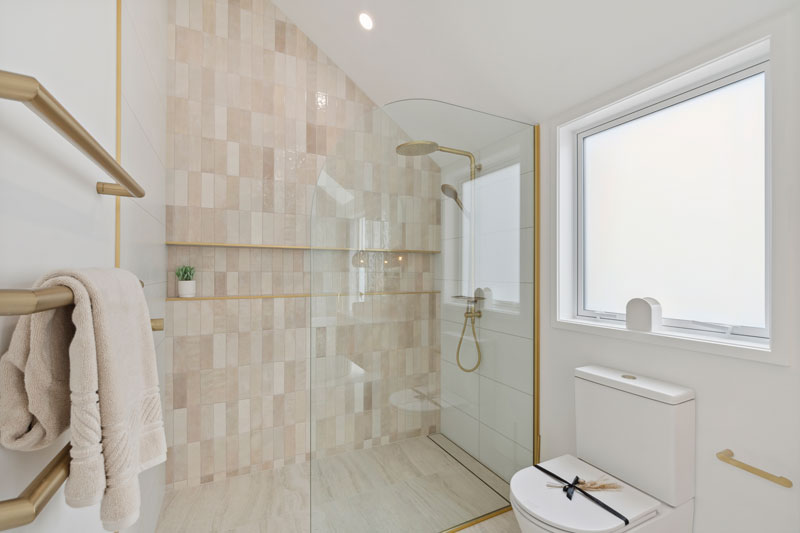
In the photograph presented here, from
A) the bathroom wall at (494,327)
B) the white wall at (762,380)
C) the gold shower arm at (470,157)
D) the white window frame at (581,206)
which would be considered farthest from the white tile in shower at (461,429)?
the gold shower arm at (470,157)

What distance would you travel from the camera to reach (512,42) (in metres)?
1.86

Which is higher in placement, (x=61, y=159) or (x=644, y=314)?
(x=61, y=159)

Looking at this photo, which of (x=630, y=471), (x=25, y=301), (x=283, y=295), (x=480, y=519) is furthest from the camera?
(x=283, y=295)

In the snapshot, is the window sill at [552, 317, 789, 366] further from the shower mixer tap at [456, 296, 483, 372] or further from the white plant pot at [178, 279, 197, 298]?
the white plant pot at [178, 279, 197, 298]

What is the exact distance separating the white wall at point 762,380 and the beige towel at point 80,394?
1.82m

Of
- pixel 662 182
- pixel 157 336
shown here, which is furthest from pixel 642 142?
pixel 157 336

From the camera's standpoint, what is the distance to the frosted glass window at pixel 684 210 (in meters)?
1.47

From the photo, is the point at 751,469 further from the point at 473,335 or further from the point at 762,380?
the point at 473,335

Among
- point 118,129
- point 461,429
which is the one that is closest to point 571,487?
point 461,429

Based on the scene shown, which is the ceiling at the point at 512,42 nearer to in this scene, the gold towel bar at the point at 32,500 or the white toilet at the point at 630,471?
the white toilet at the point at 630,471

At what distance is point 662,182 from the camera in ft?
5.78

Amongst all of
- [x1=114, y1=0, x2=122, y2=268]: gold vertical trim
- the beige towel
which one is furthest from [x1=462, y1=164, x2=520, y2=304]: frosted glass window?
the beige towel

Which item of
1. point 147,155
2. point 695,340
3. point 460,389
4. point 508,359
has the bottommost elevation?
point 460,389

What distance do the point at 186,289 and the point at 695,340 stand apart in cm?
252
